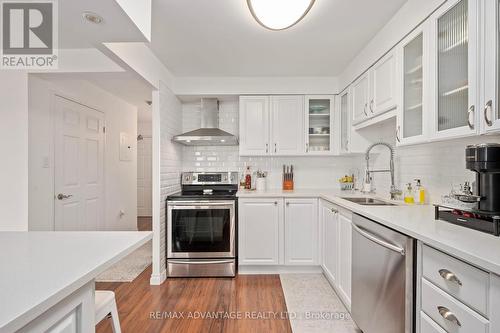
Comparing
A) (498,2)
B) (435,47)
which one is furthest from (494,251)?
(435,47)

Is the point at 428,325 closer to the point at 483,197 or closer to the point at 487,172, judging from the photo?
the point at 483,197

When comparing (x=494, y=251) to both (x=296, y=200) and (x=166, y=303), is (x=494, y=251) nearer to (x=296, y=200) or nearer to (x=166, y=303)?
(x=296, y=200)

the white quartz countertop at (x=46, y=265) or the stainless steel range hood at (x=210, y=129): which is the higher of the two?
the stainless steel range hood at (x=210, y=129)

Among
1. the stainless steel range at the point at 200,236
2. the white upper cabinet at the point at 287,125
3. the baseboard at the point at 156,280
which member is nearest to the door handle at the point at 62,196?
the stainless steel range at the point at 200,236

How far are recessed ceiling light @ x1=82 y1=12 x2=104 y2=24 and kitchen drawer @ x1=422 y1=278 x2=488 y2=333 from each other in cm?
216

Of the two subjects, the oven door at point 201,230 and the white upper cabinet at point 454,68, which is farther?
the oven door at point 201,230

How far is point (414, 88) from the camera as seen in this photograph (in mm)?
1758

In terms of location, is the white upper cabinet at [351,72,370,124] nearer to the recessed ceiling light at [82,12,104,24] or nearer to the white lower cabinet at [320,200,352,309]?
the white lower cabinet at [320,200,352,309]

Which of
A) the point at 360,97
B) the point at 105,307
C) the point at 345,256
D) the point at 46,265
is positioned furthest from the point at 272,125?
the point at 46,265

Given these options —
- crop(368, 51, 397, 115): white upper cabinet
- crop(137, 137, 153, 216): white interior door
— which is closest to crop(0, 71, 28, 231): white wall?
crop(368, 51, 397, 115): white upper cabinet

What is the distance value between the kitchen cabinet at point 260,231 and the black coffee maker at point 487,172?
6.20 ft

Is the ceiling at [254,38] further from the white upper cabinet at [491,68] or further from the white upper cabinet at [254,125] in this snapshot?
the white upper cabinet at [491,68]

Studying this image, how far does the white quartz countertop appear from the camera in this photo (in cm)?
59

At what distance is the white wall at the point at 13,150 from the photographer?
85.3 inches
